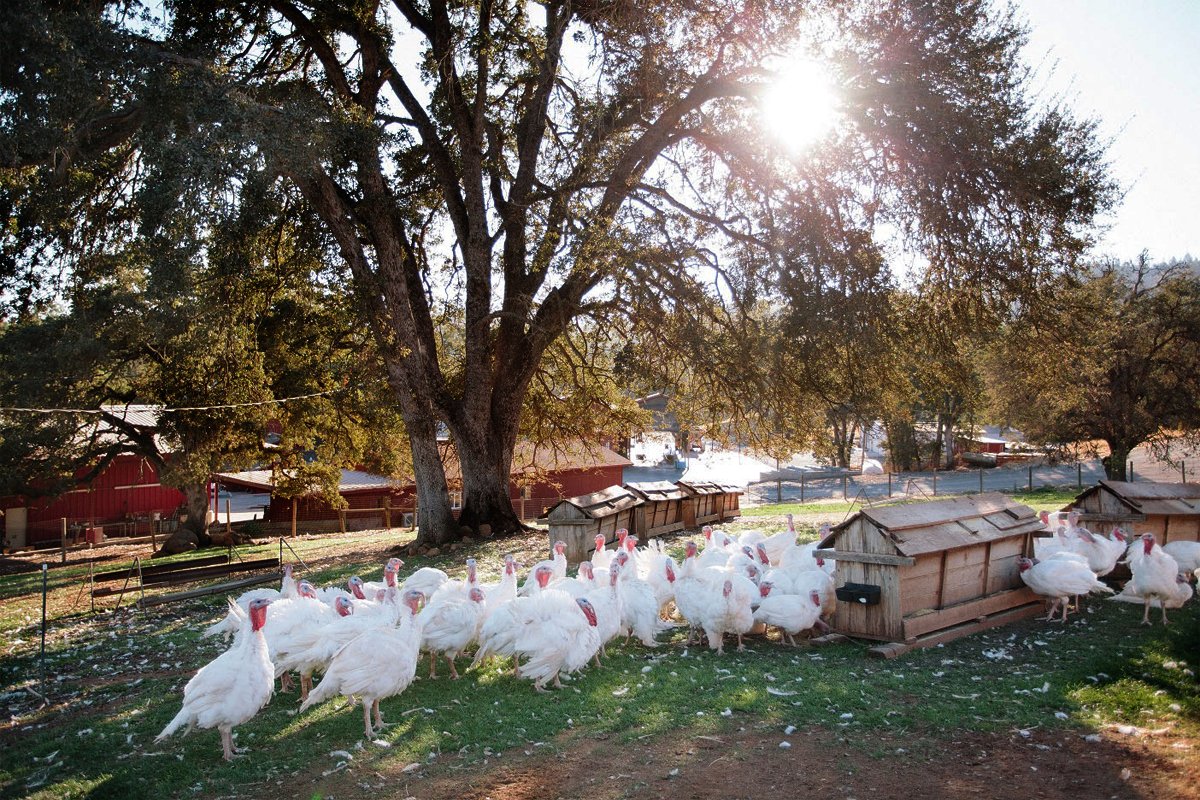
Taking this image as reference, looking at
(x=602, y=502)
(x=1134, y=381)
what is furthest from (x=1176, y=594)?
(x=1134, y=381)

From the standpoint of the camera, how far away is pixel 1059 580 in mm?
10891

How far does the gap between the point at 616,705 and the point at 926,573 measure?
461 centimetres

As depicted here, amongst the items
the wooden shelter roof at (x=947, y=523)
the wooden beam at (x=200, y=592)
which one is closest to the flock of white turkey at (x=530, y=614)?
the wooden shelter roof at (x=947, y=523)

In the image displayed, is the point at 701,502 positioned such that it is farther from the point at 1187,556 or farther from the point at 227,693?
the point at 227,693

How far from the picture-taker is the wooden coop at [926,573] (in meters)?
9.81

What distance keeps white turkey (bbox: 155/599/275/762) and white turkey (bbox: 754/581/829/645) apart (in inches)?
227

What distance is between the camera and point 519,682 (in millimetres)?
9227

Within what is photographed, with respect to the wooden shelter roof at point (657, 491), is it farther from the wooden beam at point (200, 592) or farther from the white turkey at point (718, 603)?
the white turkey at point (718, 603)

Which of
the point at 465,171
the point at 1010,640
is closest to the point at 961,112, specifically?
the point at 1010,640

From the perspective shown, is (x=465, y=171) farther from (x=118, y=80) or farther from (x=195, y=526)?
(x=195, y=526)

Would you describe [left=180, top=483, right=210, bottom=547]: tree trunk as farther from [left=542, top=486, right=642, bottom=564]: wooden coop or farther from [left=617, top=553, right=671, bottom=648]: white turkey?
[left=617, top=553, right=671, bottom=648]: white turkey

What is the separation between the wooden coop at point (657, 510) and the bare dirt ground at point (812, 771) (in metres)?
12.3

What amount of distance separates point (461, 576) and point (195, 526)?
62.8ft

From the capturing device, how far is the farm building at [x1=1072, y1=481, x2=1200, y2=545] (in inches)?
531
